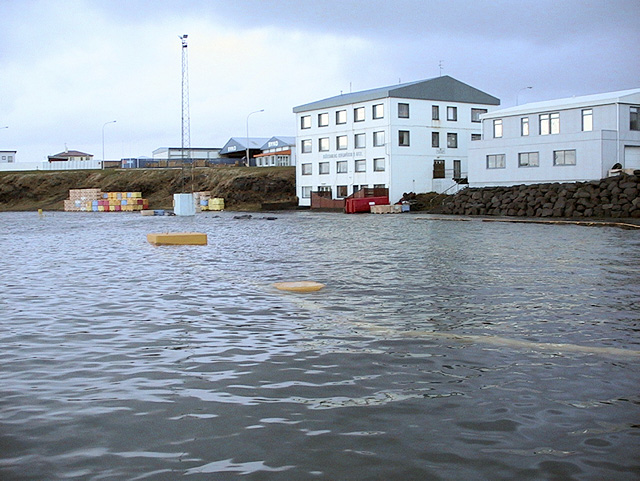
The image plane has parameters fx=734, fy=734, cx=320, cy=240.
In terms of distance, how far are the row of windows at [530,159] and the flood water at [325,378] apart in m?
37.0

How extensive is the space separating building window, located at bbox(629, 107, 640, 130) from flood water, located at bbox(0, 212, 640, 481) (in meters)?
38.4

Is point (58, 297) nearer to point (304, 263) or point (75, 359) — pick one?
point (75, 359)

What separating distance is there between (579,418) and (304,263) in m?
13.8

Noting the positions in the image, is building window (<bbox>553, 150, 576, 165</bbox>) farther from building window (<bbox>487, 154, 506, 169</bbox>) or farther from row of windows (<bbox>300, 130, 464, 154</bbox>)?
row of windows (<bbox>300, 130, 464, 154</bbox>)

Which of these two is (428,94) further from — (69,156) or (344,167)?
(69,156)

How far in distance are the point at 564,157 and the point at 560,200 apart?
634 centimetres

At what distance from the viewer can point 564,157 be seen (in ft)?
169

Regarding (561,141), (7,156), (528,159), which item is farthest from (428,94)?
(7,156)

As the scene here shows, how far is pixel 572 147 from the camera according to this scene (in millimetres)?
50719

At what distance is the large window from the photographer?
2012 inches

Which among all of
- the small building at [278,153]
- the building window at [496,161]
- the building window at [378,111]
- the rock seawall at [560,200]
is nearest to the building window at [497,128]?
the building window at [496,161]

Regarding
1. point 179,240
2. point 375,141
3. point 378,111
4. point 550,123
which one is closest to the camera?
point 179,240

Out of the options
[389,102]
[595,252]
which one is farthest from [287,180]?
[595,252]

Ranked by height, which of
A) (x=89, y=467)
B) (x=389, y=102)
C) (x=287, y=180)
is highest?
(x=389, y=102)
